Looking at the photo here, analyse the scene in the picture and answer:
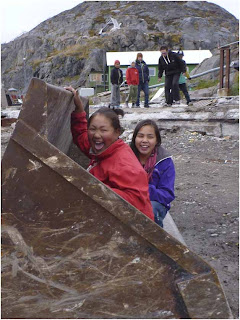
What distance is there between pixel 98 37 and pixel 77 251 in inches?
2839

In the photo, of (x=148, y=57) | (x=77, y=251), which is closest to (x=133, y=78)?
Answer: (x=77, y=251)

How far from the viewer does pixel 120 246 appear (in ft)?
5.21

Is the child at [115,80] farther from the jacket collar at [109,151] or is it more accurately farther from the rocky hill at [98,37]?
the rocky hill at [98,37]

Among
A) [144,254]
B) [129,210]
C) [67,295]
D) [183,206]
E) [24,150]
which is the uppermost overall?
[24,150]

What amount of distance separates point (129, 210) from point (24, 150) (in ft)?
1.63

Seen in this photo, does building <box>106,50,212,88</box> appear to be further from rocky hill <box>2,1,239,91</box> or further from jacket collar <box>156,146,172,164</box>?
jacket collar <box>156,146,172,164</box>

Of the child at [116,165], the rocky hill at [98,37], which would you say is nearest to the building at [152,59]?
the rocky hill at [98,37]

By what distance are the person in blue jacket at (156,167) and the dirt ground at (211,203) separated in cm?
85

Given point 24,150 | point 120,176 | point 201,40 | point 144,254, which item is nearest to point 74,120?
point 120,176

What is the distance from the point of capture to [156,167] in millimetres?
3012

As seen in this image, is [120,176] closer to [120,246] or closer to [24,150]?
[120,246]

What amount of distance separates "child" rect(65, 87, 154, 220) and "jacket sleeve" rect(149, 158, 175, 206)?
2.34 feet

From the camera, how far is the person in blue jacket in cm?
289

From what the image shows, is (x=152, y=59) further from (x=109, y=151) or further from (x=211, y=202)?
(x=109, y=151)
